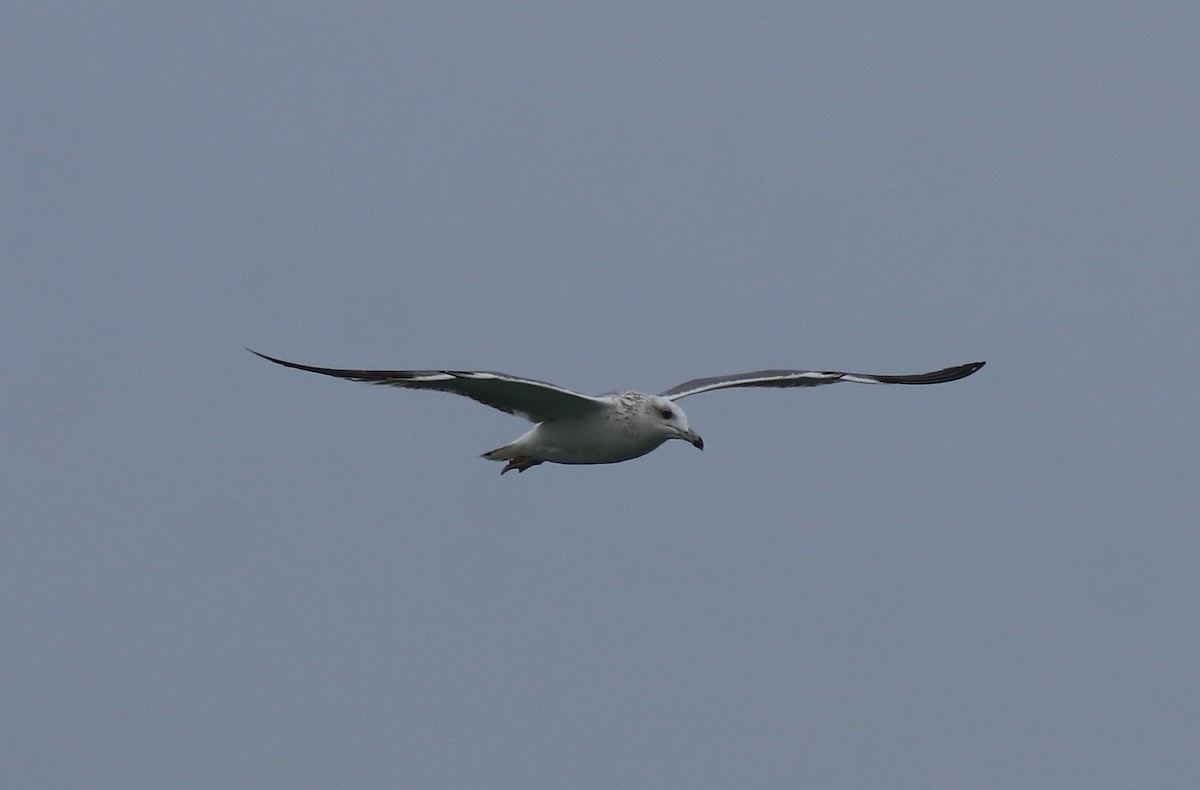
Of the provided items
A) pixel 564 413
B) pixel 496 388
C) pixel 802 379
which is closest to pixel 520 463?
pixel 564 413

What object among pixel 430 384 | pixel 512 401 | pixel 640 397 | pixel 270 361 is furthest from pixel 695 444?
pixel 270 361

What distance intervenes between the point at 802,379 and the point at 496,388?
17.5 ft

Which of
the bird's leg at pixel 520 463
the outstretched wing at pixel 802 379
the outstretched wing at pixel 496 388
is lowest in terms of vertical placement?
the bird's leg at pixel 520 463

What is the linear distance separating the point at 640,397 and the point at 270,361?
465 cm

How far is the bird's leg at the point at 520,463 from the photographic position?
19156 mm

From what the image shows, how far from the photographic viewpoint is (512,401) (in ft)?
57.7

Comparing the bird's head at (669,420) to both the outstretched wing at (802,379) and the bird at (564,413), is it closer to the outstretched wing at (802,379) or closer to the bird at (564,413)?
the bird at (564,413)

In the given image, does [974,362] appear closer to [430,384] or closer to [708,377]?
[708,377]

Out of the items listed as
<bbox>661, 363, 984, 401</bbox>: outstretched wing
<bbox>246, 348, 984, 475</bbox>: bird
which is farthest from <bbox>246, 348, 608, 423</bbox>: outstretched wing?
<bbox>661, 363, 984, 401</bbox>: outstretched wing

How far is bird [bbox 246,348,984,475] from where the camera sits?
1597cm

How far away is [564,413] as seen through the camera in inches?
711

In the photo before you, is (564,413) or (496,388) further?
(564,413)

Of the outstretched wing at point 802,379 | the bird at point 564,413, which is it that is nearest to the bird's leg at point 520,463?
the bird at point 564,413

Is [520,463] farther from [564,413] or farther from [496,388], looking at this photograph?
[496,388]
